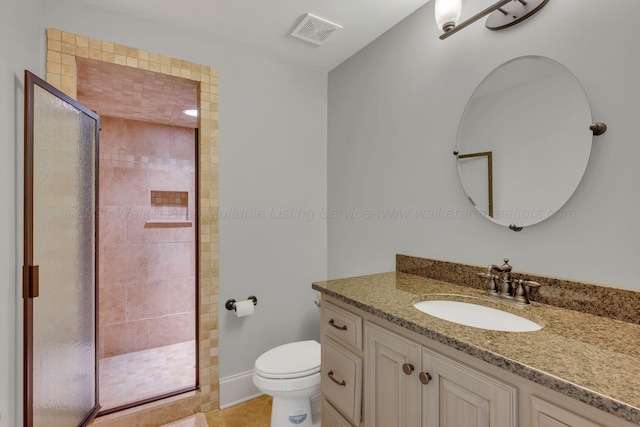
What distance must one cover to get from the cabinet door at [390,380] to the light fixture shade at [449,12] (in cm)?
139

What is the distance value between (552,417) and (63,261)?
2.03 metres

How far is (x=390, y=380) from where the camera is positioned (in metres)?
1.06

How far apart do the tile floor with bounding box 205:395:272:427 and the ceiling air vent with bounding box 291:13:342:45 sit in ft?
8.26

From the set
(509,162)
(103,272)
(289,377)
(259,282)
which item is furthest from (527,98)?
(103,272)

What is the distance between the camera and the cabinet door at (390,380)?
0.97m

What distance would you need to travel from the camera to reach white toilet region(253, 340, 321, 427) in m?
1.60

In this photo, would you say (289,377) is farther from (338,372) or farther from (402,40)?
(402,40)

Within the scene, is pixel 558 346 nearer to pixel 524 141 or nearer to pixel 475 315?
pixel 475 315

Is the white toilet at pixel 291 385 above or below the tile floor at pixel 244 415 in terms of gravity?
above

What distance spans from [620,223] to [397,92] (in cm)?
129

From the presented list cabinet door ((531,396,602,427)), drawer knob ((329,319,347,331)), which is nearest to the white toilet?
drawer knob ((329,319,347,331))

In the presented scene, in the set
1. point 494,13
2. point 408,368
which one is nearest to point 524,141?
point 494,13

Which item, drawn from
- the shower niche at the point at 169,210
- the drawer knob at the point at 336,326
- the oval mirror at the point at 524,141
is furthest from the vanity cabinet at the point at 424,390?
the shower niche at the point at 169,210

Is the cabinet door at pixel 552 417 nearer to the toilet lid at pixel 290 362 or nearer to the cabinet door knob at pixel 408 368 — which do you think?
the cabinet door knob at pixel 408 368
